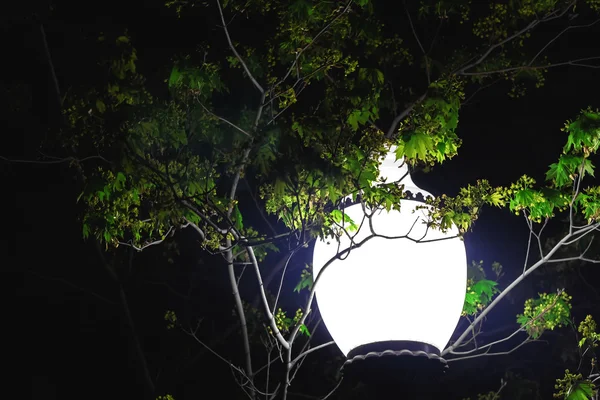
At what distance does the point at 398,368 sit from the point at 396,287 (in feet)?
0.94

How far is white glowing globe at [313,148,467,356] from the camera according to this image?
112 inches

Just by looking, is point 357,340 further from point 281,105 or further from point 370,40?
point 370,40

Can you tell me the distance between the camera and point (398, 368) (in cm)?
284

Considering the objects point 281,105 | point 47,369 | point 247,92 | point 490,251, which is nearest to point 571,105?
point 490,251

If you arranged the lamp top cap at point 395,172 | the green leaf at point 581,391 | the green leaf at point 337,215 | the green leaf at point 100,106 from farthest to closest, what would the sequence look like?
the green leaf at point 100,106 → the green leaf at point 581,391 → the green leaf at point 337,215 → the lamp top cap at point 395,172

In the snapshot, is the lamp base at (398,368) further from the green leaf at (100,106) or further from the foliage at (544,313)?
the green leaf at (100,106)

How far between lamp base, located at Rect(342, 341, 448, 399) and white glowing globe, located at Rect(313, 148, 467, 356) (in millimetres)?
32

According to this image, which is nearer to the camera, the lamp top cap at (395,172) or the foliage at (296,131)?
the lamp top cap at (395,172)

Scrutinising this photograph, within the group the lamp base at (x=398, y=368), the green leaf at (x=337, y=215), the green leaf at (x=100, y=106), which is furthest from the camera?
the green leaf at (x=100, y=106)

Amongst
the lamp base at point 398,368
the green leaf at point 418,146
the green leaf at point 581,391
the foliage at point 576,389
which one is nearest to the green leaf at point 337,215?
the green leaf at point 418,146

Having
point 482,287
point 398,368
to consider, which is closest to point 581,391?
point 482,287

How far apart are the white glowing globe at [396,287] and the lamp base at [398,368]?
32 millimetres

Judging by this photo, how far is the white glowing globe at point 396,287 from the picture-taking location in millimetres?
2857

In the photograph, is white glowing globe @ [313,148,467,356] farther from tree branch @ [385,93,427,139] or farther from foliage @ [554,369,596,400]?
foliage @ [554,369,596,400]
